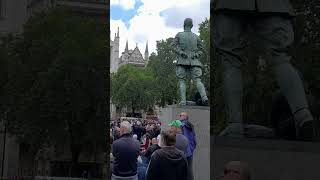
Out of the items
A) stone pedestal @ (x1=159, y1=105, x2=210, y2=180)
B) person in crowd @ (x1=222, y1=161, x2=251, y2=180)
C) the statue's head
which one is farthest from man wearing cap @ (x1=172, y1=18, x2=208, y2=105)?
person in crowd @ (x1=222, y1=161, x2=251, y2=180)

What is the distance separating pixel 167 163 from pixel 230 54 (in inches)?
47.1

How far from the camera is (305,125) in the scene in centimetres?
493

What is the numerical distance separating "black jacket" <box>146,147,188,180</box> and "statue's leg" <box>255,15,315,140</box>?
113 centimetres

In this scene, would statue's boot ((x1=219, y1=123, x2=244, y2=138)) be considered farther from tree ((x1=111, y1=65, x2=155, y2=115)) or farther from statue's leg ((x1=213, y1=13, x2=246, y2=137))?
tree ((x1=111, y1=65, x2=155, y2=115))

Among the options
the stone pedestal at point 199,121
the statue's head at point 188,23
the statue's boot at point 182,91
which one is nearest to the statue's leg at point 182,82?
the statue's boot at point 182,91

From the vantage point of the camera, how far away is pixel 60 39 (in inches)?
238

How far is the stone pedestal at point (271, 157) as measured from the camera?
4766 mm

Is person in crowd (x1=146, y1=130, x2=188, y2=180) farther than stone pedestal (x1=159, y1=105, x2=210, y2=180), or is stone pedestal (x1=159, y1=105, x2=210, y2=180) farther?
stone pedestal (x1=159, y1=105, x2=210, y2=180)

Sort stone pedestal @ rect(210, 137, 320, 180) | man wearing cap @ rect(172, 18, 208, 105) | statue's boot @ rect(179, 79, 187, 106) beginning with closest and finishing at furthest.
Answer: stone pedestal @ rect(210, 137, 320, 180), man wearing cap @ rect(172, 18, 208, 105), statue's boot @ rect(179, 79, 187, 106)

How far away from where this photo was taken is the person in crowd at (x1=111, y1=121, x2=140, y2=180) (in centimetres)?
562

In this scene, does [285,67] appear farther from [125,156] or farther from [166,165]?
[125,156]

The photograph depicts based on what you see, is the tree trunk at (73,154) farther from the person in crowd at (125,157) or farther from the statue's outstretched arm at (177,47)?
the statue's outstretched arm at (177,47)

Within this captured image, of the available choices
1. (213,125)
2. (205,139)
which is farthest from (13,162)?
(205,139)

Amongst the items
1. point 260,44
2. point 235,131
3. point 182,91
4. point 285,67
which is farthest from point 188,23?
point 235,131
